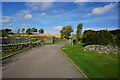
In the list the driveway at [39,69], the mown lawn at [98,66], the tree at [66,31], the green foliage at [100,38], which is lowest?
the driveway at [39,69]

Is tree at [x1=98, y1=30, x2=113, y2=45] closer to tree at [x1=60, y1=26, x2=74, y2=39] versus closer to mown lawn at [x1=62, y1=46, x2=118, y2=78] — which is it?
mown lawn at [x1=62, y1=46, x2=118, y2=78]

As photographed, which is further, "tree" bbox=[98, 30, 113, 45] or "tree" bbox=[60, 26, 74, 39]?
"tree" bbox=[60, 26, 74, 39]

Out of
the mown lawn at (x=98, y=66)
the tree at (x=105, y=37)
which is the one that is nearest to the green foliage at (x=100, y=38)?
the tree at (x=105, y=37)

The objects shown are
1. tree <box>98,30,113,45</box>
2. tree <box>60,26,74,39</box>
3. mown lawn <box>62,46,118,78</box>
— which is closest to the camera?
mown lawn <box>62,46,118,78</box>

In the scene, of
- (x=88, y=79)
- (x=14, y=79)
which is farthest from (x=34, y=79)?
(x=88, y=79)

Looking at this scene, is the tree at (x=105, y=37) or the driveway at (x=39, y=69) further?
the tree at (x=105, y=37)

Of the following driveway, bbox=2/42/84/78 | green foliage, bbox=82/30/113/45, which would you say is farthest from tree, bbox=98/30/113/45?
driveway, bbox=2/42/84/78

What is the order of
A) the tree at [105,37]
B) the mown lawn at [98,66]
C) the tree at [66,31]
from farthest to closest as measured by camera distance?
the tree at [66,31], the tree at [105,37], the mown lawn at [98,66]

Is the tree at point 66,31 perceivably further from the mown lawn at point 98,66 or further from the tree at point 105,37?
the mown lawn at point 98,66

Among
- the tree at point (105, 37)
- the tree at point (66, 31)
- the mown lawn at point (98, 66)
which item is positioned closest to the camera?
the mown lawn at point (98, 66)

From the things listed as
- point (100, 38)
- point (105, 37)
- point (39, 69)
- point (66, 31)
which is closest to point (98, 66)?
point (39, 69)

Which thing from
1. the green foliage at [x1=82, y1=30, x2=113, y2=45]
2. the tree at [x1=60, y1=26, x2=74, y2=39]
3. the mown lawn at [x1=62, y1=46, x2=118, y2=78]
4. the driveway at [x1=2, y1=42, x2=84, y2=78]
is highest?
the tree at [x1=60, y1=26, x2=74, y2=39]

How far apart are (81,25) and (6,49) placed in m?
29.7

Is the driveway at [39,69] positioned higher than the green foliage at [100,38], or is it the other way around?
the green foliage at [100,38]
